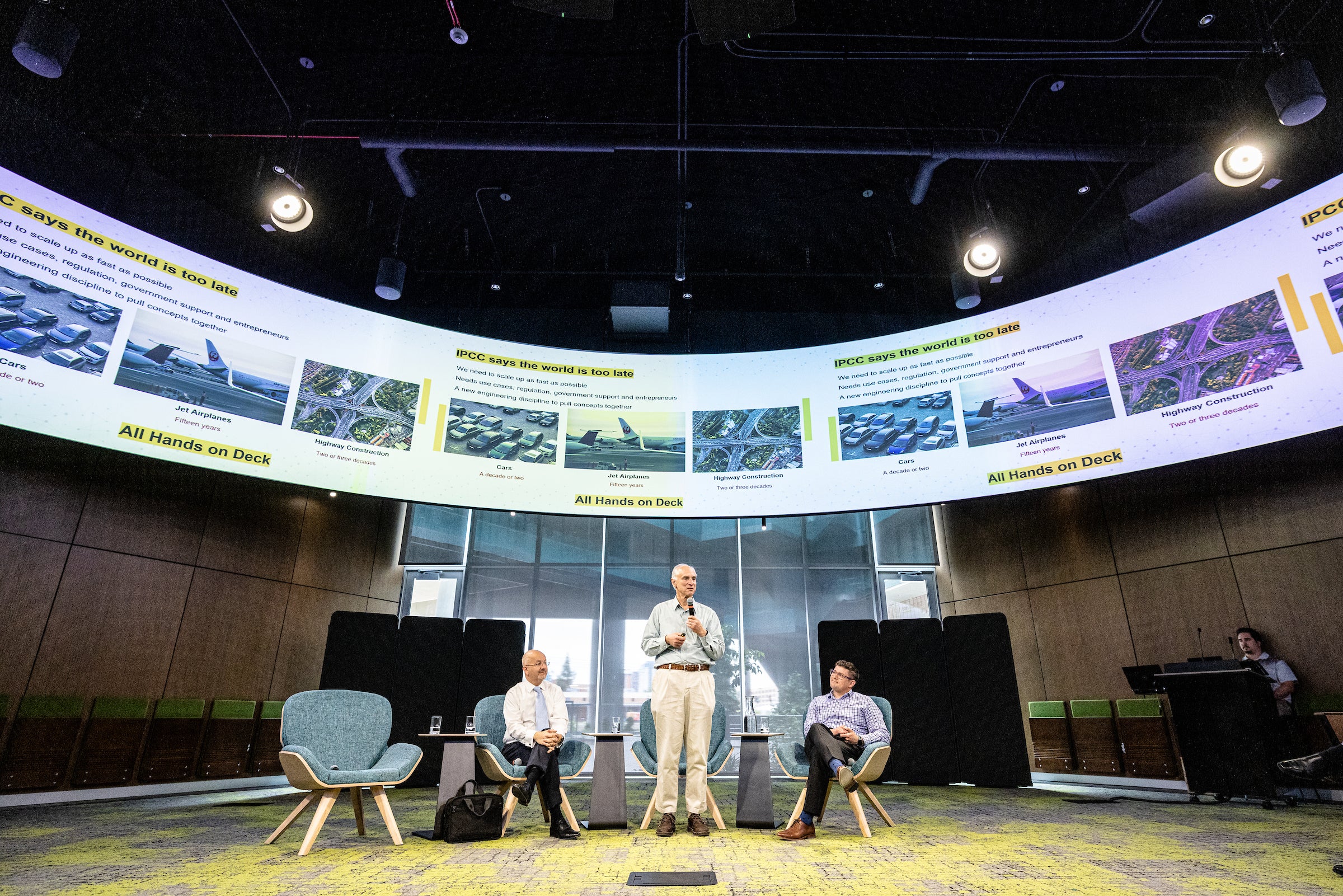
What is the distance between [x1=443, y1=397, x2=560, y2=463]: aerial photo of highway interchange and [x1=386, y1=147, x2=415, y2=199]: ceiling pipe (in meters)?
2.09

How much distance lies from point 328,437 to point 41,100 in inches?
144

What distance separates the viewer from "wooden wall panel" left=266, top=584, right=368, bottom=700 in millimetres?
6926

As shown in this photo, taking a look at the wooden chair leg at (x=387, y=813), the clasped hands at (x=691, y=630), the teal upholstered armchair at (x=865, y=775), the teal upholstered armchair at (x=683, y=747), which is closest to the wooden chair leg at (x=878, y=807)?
the teal upholstered armchair at (x=865, y=775)

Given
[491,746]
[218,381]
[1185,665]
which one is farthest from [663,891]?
[218,381]

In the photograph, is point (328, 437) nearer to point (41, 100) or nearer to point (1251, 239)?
point (41, 100)

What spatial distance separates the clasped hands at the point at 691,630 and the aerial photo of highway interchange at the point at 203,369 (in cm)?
424

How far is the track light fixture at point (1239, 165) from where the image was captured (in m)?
5.07

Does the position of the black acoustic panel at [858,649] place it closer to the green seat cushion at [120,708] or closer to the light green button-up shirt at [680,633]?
the light green button-up shirt at [680,633]

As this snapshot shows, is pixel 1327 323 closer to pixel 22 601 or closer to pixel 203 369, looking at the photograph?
pixel 203 369

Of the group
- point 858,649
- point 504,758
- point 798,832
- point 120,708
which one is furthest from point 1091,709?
point 120,708

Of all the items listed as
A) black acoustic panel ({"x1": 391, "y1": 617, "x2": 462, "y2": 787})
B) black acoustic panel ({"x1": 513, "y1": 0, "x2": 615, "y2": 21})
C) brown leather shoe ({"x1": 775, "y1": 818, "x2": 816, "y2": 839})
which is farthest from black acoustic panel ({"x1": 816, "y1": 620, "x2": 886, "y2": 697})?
black acoustic panel ({"x1": 513, "y1": 0, "x2": 615, "y2": 21})

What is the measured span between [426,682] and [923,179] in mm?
6584

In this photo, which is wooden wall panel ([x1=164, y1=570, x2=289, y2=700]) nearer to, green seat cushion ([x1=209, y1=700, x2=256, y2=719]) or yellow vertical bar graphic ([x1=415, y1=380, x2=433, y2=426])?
green seat cushion ([x1=209, y1=700, x2=256, y2=719])

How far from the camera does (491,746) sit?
3.78m
